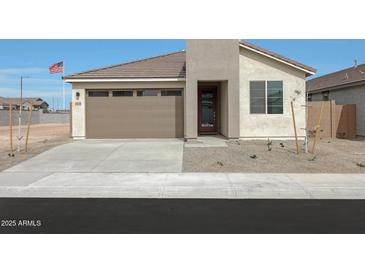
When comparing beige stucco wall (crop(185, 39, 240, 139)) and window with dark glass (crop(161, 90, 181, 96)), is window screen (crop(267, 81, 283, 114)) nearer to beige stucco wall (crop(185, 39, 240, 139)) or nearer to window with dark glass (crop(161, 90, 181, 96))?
beige stucco wall (crop(185, 39, 240, 139))

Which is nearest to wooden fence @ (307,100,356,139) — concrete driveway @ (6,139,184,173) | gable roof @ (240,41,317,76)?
gable roof @ (240,41,317,76)

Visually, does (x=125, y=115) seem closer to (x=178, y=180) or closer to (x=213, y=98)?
(x=213, y=98)

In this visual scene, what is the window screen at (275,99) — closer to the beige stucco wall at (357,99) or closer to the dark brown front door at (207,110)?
the dark brown front door at (207,110)

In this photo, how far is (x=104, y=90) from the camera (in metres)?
19.5

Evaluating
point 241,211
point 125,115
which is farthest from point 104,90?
point 241,211

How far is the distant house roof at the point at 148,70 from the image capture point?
59.0ft

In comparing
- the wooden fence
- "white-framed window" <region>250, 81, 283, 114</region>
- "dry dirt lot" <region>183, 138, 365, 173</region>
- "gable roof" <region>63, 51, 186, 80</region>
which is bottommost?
"dry dirt lot" <region>183, 138, 365, 173</region>

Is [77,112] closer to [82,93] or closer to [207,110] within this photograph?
[82,93]

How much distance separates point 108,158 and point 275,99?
895 cm

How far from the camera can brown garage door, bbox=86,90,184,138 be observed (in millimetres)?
19422

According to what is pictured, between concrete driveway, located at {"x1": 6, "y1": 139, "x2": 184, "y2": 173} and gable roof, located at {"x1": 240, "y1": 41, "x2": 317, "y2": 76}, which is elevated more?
gable roof, located at {"x1": 240, "y1": 41, "x2": 317, "y2": 76}

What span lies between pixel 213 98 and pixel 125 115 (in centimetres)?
517

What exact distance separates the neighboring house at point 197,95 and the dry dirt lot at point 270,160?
244cm

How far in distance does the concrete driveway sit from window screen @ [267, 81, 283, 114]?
4916mm
